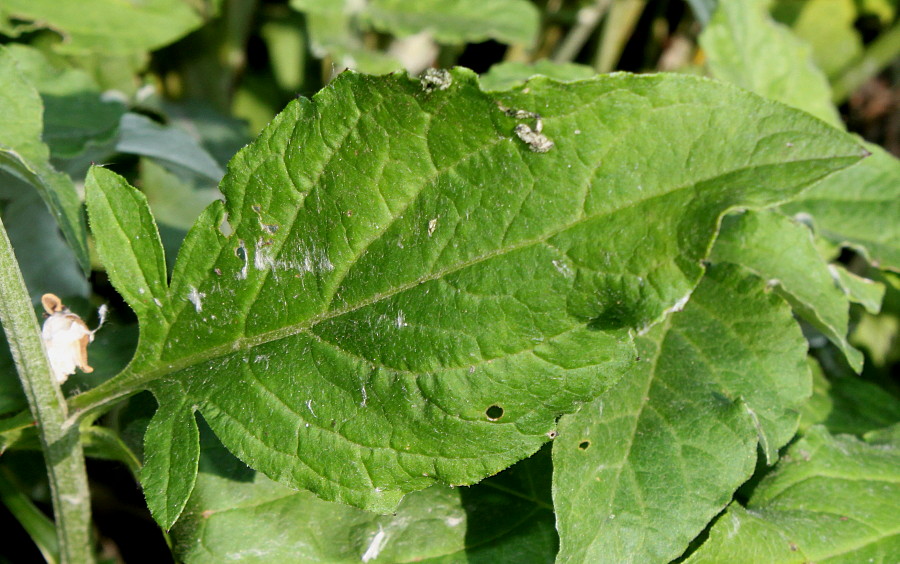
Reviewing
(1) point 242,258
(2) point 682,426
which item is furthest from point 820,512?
(1) point 242,258

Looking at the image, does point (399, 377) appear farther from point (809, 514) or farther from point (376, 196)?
point (809, 514)

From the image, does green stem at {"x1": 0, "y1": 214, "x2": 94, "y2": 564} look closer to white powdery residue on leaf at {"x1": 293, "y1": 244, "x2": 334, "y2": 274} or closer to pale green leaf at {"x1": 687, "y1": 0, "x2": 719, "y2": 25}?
white powdery residue on leaf at {"x1": 293, "y1": 244, "x2": 334, "y2": 274}

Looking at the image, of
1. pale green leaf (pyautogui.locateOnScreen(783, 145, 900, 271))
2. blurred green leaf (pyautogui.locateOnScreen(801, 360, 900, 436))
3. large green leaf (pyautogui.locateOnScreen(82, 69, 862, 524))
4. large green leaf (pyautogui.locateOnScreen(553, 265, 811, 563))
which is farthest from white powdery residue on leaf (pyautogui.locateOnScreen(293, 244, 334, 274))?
pale green leaf (pyautogui.locateOnScreen(783, 145, 900, 271))

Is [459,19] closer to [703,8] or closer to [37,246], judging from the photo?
[703,8]

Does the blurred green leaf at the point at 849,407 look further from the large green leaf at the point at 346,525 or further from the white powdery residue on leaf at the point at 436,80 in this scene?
the white powdery residue on leaf at the point at 436,80

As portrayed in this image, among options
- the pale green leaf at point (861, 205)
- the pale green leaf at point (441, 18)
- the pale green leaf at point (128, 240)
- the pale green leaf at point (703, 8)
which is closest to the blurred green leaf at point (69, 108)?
the pale green leaf at point (128, 240)
